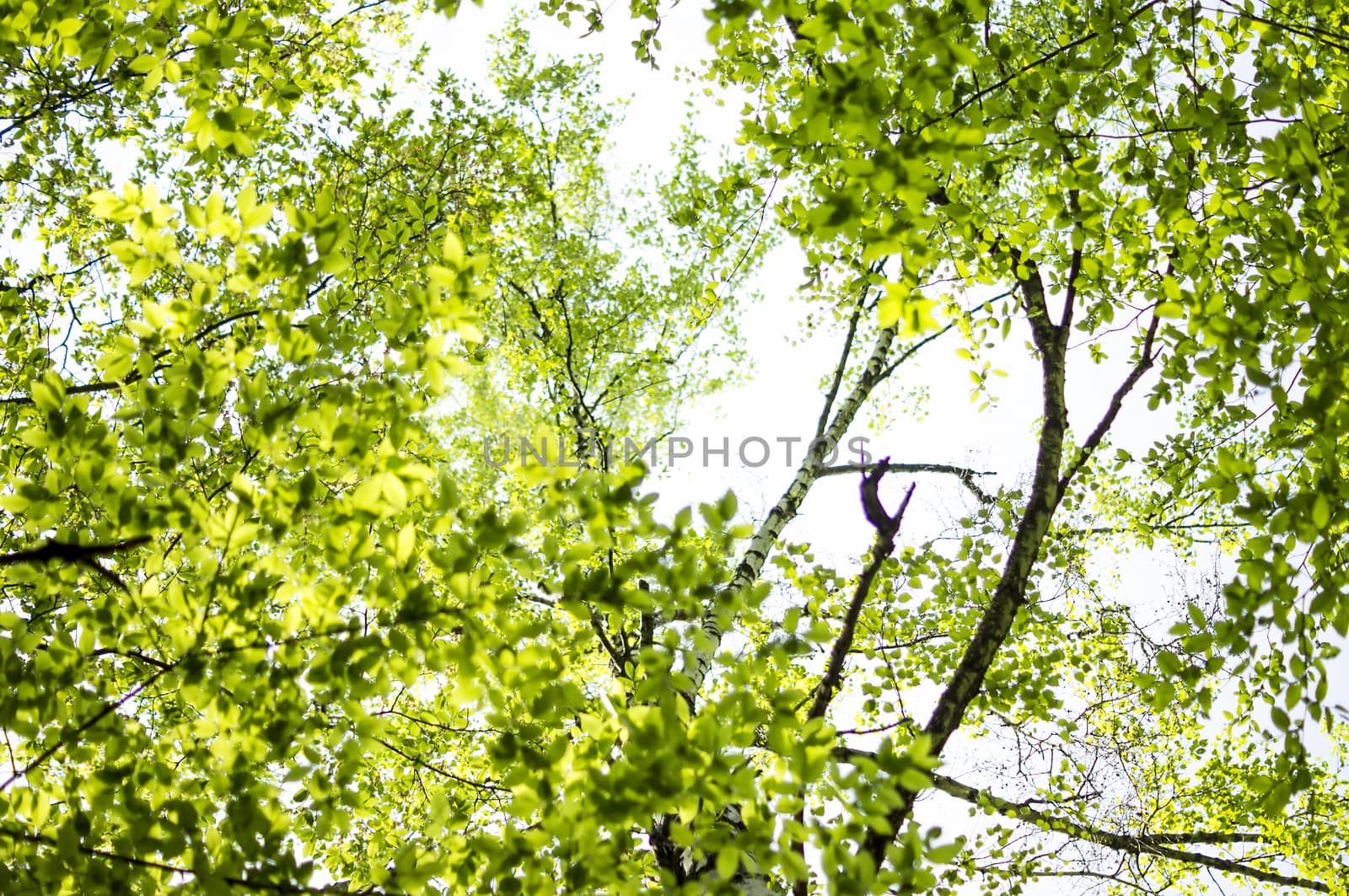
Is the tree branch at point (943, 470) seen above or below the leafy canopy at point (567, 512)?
above

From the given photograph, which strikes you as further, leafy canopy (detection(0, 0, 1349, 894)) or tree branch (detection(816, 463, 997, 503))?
tree branch (detection(816, 463, 997, 503))

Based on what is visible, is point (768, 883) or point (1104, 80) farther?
point (768, 883)

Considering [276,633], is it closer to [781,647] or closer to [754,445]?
[781,647]

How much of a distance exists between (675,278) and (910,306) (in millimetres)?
7466

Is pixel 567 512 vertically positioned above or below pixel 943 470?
below

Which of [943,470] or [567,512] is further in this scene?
[943,470]

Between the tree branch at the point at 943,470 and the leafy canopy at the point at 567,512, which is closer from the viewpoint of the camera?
the leafy canopy at the point at 567,512

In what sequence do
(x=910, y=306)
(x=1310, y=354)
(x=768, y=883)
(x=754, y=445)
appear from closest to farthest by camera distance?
1. (x=910, y=306)
2. (x=1310, y=354)
3. (x=768, y=883)
4. (x=754, y=445)

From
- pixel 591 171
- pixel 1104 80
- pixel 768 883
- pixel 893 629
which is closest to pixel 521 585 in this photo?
pixel 893 629

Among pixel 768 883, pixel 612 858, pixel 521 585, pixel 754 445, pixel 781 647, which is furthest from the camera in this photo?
pixel 754 445

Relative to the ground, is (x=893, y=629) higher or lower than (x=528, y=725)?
higher

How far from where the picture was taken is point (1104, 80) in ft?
11.4

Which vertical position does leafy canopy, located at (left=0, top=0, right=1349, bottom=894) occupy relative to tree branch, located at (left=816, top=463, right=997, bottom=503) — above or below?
below

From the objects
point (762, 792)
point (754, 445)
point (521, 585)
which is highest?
point (754, 445)
